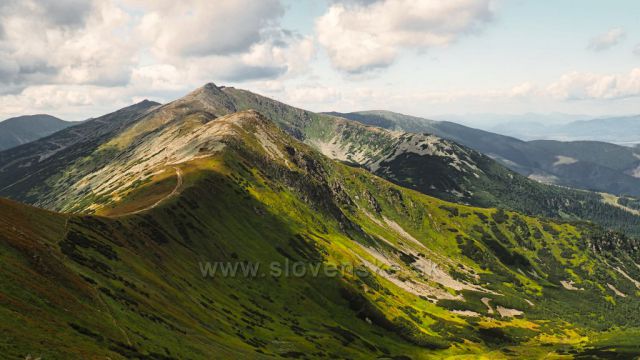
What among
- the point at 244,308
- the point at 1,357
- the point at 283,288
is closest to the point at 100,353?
the point at 1,357

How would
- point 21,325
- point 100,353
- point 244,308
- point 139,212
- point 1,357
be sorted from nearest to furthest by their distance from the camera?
point 1,357
point 21,325
point 100,353
point 244,308
point 139,212

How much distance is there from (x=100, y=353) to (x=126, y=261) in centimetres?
5554

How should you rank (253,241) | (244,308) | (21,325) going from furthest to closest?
(253,241), (244,308), (21,325)

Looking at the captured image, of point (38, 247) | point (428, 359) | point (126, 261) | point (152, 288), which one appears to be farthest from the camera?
point (428, 359)

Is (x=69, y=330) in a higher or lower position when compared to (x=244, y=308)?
higher

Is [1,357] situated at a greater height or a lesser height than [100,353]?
greater

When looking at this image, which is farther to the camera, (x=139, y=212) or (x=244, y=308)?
(x=139, y=212)

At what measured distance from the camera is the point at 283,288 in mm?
178500

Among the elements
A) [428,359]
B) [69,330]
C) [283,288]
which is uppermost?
[69,330]

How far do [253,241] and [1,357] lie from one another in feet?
525

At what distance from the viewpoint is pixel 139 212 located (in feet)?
499

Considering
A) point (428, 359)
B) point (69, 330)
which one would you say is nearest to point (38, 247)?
point (69, 330)

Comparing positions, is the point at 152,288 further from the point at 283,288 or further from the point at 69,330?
the point at 283,288

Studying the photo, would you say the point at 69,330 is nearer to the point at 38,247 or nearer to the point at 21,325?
the point at 21,325
